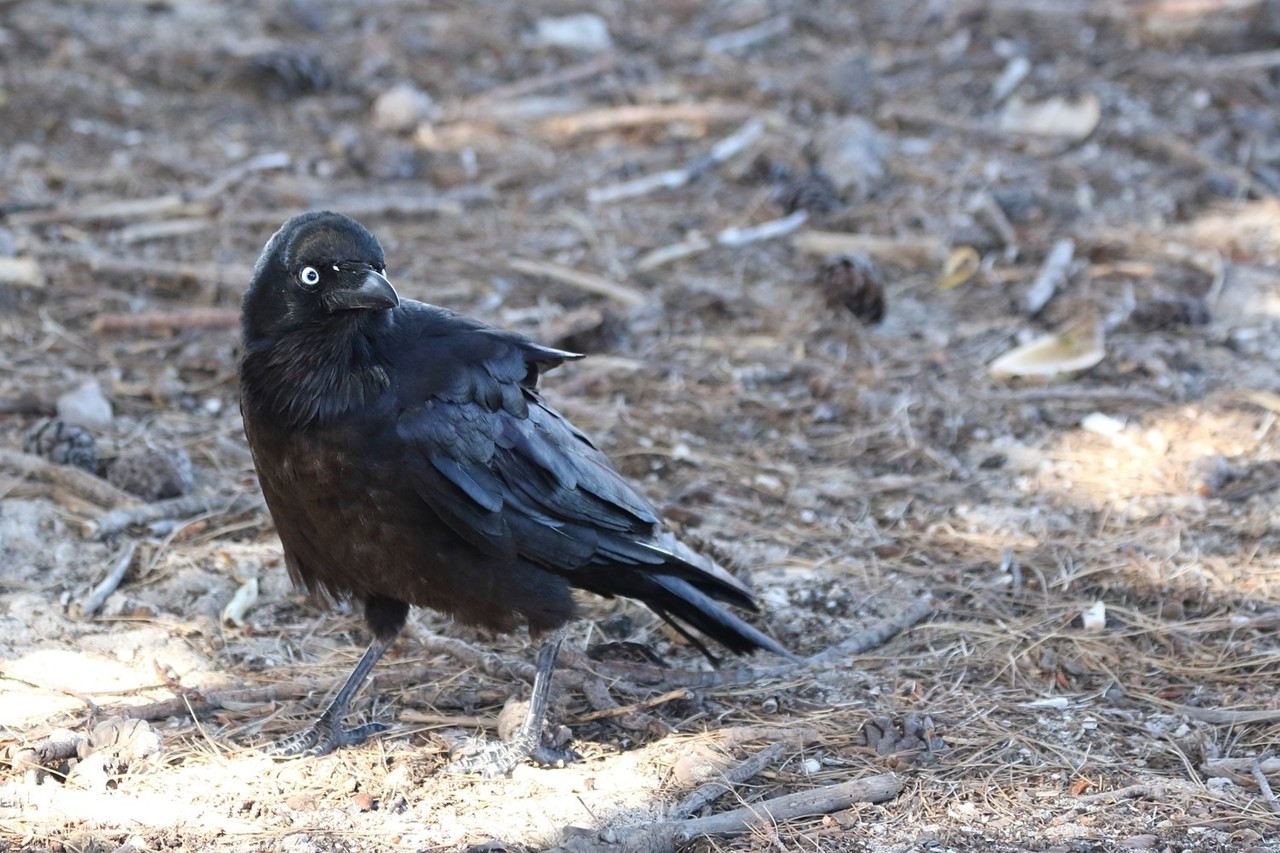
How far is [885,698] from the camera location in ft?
13.4

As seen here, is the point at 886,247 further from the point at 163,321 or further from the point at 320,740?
the point at 320,740

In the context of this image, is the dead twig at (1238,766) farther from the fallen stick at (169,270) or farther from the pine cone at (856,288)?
the fallen stick at (169,270)

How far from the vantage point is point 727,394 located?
6.00 m

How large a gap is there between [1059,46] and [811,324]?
4.59m

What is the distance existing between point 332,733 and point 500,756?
18.9 inches

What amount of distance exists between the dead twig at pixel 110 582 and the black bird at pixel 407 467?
29.7 inches

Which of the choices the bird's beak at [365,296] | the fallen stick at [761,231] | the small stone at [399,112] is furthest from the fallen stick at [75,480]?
the small stone at [399,112]

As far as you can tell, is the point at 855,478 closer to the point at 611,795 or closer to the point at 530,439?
the point at 530,439

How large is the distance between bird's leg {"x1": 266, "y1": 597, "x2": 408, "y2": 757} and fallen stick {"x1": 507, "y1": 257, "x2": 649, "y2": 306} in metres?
2.94

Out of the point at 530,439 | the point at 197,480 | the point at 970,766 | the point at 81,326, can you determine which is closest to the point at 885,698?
the point at 970,766

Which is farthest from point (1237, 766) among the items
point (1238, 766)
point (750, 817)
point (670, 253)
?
point (670, 253)

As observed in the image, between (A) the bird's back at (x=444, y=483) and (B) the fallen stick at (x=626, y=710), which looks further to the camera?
(B) the fallen stick at (x=626, y=710)

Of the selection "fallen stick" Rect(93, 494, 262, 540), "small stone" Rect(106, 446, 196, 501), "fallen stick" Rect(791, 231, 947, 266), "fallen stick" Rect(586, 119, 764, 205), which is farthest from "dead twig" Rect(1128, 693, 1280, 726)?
"fallen stick" Rect(586, 119, 764, 205)

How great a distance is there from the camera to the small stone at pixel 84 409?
5355 millimetres
